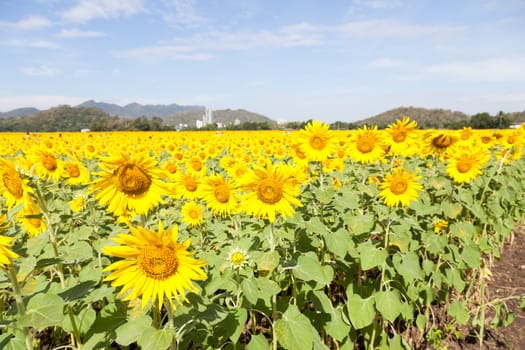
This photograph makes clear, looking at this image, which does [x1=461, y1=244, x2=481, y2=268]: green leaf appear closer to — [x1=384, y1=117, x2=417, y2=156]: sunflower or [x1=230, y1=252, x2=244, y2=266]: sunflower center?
[x1=384, y1=117, x2=417, y2=156]: sunflower

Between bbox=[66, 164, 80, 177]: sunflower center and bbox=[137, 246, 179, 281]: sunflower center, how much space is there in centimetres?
397

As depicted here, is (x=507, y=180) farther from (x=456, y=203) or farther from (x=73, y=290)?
(x=73, y=290)

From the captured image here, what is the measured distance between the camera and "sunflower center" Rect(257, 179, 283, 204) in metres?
2.37

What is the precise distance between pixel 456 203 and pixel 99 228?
4.40 meters

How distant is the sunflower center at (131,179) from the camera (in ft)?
6.60

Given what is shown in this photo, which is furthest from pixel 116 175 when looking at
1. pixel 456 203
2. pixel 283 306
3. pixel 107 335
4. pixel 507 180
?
pixel 507 180

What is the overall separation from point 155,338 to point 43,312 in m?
0.57

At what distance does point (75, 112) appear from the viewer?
81.5 metres

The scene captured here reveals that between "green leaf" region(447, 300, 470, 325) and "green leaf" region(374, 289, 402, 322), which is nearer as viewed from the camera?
"green leaf" region(374, 289, 402, 322)

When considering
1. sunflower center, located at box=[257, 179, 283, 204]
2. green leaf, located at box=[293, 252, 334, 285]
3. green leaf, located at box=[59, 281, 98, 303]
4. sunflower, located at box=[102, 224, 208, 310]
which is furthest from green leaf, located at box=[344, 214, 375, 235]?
green leaf, located at box=[59, 281, 98, 303]

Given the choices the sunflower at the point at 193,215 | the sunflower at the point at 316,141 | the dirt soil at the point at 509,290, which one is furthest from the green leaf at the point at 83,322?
the dirt soil at the point at 509,290

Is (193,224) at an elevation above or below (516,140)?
below

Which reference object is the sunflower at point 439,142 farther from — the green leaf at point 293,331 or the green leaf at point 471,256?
the green leaf at point 293,331

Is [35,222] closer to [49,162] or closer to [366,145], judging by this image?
[49,162]
